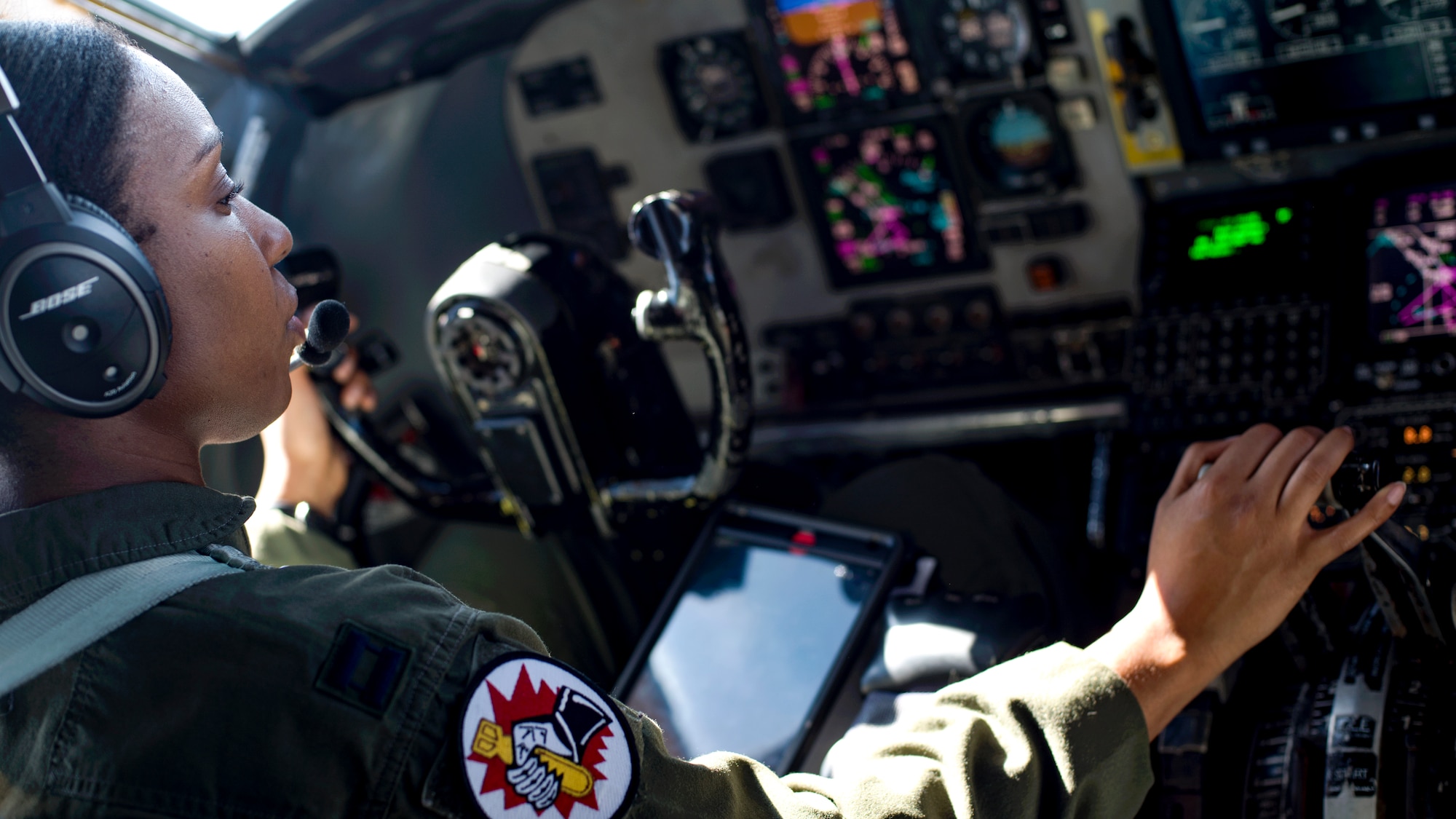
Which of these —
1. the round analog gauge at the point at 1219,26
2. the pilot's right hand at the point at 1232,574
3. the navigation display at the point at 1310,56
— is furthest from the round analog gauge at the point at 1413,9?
the pilot's right hand at the point at 1232,574

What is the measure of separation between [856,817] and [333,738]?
1.30 ft

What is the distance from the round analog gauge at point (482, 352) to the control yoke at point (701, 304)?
24 cm

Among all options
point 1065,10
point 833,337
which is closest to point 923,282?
point 833,337

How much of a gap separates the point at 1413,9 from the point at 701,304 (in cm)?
104

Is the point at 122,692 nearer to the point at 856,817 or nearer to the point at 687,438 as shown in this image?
the point at 856,817

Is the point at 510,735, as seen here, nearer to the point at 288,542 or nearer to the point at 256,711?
the point at 256,711

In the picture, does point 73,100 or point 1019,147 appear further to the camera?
point 1019,147

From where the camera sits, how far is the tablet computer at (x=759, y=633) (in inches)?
61.1

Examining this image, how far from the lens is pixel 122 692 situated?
2.54 ft

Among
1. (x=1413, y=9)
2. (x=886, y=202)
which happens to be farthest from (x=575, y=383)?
(x=1413, y=9)

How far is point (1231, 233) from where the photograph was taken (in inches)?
76.7

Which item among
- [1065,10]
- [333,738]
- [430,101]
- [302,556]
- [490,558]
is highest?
[430,101]

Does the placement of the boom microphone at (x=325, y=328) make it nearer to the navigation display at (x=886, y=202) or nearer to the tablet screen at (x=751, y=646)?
the tablet screen at (x=751, y=646)

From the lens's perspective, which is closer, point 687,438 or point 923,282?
point 687,438
